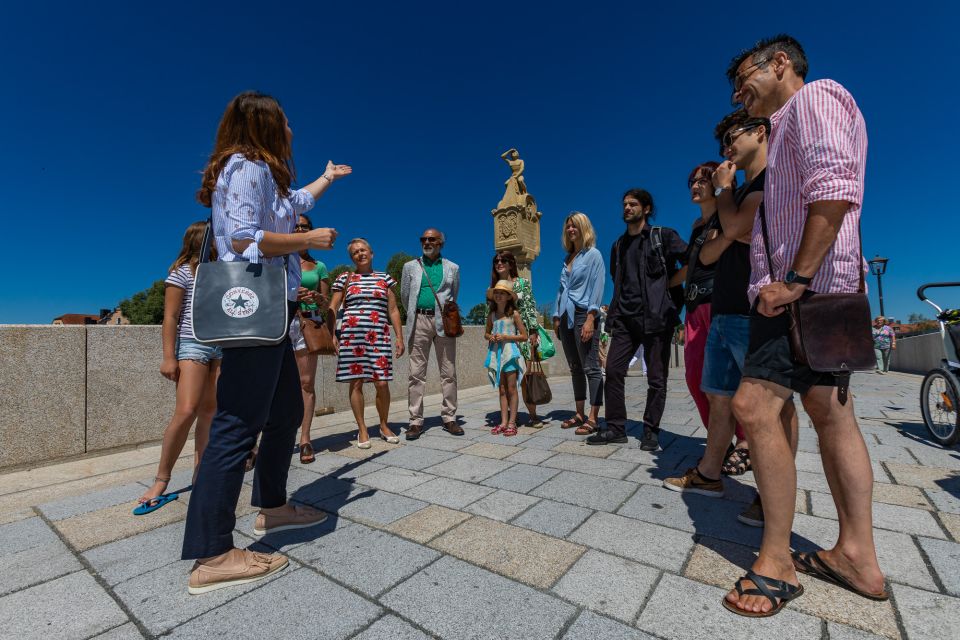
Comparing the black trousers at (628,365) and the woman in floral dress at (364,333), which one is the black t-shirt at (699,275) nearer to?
the black trousers at (628,365)

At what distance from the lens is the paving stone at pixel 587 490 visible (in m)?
2.43

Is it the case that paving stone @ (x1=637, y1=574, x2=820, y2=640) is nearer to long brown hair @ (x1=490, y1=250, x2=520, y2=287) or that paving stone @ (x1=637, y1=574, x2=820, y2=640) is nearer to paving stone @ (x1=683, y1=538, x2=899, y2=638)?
paving stone @ (x1=683, y1=538, x2=899, y2=638)

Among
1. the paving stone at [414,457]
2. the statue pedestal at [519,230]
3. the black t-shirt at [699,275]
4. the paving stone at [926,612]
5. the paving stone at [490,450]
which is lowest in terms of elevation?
the paving stone at [490,450]

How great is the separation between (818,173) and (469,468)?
2617 millimetres

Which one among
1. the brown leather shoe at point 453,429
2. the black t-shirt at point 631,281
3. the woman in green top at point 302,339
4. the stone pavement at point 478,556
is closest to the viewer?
the stone pavement at point 478,556

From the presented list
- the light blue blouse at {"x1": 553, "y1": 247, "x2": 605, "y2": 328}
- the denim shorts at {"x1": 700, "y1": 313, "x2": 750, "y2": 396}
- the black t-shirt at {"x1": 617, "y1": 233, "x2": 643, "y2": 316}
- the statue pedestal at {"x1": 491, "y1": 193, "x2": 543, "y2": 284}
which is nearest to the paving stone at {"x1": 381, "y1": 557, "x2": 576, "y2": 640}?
the denim shorts at {"x1": 700, "y1": 313, "x2": 750, "y2": 396}

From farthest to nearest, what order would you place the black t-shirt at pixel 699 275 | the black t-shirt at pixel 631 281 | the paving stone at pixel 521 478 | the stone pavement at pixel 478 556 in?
the black t-shirt at pixel 631 281
the black t-shirt at pixel 699 275
the paving stone at pixel 521 478
the stone pavement at pixel 478 556

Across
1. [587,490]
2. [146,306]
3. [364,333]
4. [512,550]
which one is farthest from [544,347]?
[146,306]

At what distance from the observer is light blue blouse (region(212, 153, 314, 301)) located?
1.69 m

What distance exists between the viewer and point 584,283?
14.3ft

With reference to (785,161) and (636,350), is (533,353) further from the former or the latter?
(785,161)

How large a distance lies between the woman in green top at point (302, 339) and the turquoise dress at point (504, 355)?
5.65 ft

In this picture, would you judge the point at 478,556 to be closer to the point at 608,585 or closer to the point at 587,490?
the point at 608,585

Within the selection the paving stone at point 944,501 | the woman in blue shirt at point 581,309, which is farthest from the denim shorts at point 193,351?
the paving stone at point 944,501
